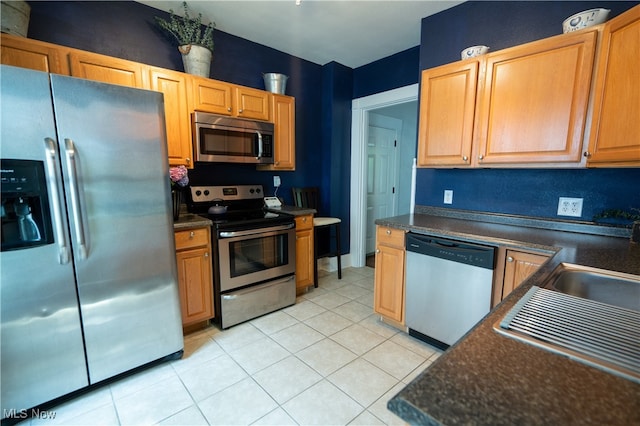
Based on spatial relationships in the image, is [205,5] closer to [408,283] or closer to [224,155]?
[224,155]

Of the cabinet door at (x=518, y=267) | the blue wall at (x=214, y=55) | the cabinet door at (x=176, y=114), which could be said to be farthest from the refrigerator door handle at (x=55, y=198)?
the cabinet door at (x=518, y=267)

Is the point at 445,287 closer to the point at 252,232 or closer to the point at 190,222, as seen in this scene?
the point at 252,232

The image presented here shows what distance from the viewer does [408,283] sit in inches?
83.5

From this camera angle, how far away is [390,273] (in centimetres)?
227

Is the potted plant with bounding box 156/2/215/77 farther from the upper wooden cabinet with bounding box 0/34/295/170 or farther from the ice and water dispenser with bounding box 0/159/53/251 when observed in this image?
the ice and water dispenser with bounding box 0/159/53/251

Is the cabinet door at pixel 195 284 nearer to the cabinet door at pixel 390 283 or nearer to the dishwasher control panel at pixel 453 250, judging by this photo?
the cabinet door at pixel 390 283

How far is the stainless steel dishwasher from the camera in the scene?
5.76 ft

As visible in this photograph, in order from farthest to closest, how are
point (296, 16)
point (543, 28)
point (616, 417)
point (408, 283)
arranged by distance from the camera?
point (296, 16) < point (408, 283) < point (543, 28) < point (616, 417)

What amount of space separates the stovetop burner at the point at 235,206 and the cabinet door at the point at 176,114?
13.5 inches

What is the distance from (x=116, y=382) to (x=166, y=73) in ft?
7.21

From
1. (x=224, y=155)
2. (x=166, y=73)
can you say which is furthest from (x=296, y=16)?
(x=224, y=155)

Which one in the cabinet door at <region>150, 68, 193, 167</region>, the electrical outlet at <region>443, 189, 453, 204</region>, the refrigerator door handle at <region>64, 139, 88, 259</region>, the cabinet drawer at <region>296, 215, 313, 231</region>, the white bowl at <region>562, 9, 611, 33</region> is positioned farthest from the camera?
the cabinet drawer at <region>296, 215, 313, 231</region>

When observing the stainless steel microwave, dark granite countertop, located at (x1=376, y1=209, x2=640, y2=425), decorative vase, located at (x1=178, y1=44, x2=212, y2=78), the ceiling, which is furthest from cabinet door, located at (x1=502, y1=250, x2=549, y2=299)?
decorative vase, located at (x1=178, y1=44, x2=212, y2=78)

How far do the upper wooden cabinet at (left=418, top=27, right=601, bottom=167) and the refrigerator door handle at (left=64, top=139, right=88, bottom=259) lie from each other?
2.27 m
